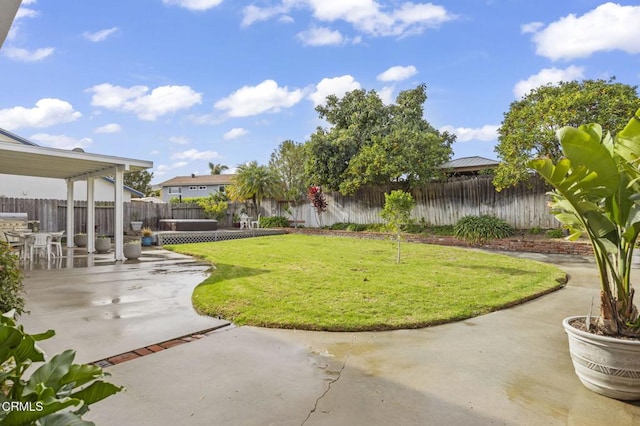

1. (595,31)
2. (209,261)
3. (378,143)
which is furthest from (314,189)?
(595,31)

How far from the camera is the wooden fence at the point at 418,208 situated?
42.6ft

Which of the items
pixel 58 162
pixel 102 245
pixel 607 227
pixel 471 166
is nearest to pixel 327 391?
pixel 607 227

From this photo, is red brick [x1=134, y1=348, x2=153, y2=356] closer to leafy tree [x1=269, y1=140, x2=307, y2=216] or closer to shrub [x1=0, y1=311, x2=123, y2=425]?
shrub [x1=0, y1=311, x2=123, y2=425]

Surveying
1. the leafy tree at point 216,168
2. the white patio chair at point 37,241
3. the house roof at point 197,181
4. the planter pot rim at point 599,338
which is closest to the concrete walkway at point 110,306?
the white patio chair at point 37,241

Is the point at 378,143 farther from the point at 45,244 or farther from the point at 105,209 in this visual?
the point at 105,209

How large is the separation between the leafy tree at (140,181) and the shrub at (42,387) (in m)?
44.5

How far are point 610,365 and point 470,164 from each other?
15834 millimetres

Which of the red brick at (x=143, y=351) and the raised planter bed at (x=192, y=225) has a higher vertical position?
the raised planter bed at (x=192, y=225)

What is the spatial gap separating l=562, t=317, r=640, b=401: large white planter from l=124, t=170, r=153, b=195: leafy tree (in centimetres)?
4476

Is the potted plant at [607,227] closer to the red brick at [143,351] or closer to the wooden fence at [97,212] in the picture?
the red brick at [143,351]

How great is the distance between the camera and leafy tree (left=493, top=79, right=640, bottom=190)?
33.5 feet

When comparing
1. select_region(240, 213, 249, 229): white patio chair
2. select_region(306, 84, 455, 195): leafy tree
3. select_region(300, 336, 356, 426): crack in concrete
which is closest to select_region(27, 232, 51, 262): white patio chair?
select_region(300, 336, 356, 426): crack in concrete

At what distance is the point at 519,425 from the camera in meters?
2.36

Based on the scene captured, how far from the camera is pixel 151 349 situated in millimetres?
3631
